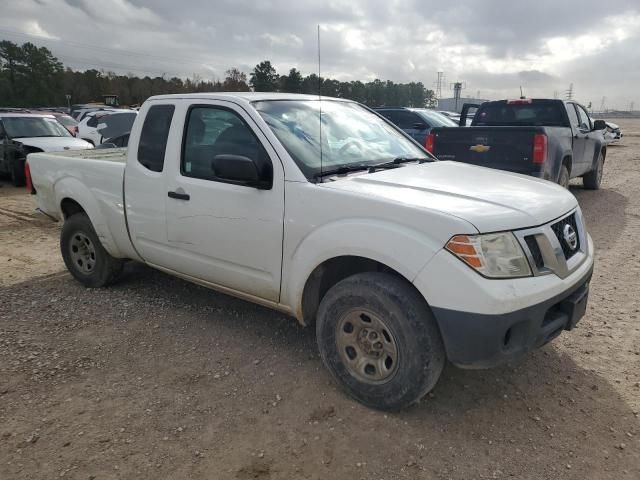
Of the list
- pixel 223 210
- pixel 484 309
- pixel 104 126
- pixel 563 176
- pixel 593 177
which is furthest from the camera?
pixel 104 126

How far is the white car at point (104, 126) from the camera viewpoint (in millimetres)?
14148

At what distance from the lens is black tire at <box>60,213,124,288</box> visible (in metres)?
4.75

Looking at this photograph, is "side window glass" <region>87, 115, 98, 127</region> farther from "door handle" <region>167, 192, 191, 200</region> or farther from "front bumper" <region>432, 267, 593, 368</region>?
"front bumper" <region>432, 267, 593, 368</region>

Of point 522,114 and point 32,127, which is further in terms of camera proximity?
point 32,127

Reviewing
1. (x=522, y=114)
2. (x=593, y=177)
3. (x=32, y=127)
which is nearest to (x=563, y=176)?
(x=522, y=114)

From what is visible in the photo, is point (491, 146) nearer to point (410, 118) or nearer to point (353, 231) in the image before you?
point (353, 231)

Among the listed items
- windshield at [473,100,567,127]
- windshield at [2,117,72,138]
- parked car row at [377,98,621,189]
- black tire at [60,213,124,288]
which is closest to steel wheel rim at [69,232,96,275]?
black tire at [60,213,124,288]

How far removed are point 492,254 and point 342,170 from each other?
3.94 ft

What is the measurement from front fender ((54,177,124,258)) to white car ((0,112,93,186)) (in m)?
7.00

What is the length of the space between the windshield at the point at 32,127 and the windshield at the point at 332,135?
10369 mm

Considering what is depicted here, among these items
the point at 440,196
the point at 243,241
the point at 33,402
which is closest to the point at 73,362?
the point at 33,402

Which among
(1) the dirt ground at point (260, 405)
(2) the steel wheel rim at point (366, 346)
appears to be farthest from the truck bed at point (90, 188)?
(2) the steel wheel rim at point (366, 346)

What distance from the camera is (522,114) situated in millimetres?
9094

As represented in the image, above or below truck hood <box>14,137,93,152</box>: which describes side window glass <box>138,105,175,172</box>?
above
